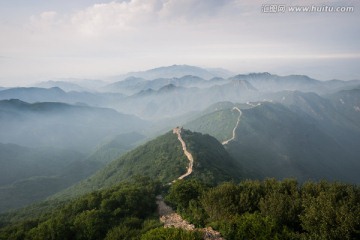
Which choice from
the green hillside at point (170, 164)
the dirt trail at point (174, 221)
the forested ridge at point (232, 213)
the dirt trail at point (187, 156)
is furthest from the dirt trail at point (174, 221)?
the dirt trail at point (187, 156)

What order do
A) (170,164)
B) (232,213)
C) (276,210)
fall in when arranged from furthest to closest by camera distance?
(170,164)
(232,213)
(276,210)

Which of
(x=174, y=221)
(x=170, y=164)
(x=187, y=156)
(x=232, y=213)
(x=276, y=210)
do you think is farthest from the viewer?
(x=187, y=156)

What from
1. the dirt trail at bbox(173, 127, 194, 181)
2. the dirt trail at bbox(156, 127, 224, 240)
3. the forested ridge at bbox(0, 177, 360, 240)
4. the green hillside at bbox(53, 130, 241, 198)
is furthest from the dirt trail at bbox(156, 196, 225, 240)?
the dirt trail at bbox(173, 127, 194, 181)

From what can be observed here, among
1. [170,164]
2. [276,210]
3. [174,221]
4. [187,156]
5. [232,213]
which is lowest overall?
[170,164]

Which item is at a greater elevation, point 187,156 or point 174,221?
point 174,221

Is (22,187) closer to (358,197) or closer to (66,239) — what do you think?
(66,239)

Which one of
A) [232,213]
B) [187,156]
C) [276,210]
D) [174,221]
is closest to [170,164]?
[187,156]

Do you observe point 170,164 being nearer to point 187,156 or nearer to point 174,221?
point 187,156

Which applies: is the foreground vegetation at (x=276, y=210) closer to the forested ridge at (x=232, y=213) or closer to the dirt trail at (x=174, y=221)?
the forested ridge at (x=232, y=213)

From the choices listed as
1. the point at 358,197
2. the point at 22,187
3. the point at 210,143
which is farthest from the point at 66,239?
the point at 22,187

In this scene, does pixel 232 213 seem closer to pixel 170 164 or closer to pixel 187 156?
pixel 170 164

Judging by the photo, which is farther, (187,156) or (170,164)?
(187,156)

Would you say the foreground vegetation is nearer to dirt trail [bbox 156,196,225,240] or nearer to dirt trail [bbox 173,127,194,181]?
dirt trail [bbox 156,196,225,240]
